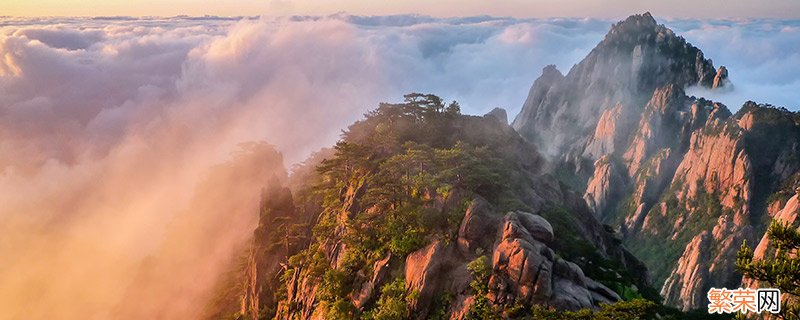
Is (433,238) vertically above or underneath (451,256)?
above

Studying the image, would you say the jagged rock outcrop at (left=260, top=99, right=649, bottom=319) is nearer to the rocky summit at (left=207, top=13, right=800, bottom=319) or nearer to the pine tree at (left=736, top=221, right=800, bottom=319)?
the rocky summit at (left=207, top=13, right=800, bottom=319)

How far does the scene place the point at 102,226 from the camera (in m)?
164

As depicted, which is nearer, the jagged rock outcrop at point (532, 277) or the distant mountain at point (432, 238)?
the jagged rock outcrop at point (532, 277)

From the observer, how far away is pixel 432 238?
3544 cm

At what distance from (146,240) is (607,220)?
139 meters

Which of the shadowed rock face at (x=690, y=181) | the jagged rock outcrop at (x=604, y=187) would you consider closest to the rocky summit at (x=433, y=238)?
the shadowed rock face at (x=690, y=181)

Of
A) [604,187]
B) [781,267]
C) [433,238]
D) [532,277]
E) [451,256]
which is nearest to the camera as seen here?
[781,267]

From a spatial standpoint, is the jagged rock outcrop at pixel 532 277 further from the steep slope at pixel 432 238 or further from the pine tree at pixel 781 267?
the pine tree at pixel 781 267

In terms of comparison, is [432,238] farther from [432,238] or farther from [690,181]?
[690,181]

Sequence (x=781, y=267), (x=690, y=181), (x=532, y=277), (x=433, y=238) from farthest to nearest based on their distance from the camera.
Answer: (x=690, y=181)
(x=433, y=238)
(x=532, y=277)
(x=781, y=267)

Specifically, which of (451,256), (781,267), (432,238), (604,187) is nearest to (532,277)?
(451,256)

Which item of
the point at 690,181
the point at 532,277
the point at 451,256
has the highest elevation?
the point at 532,277

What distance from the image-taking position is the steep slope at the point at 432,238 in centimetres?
2995

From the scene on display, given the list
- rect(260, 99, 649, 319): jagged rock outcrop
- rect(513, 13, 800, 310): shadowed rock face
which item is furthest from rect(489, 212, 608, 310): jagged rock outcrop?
rect(513, 13, 800, 310): shadowed rock face
